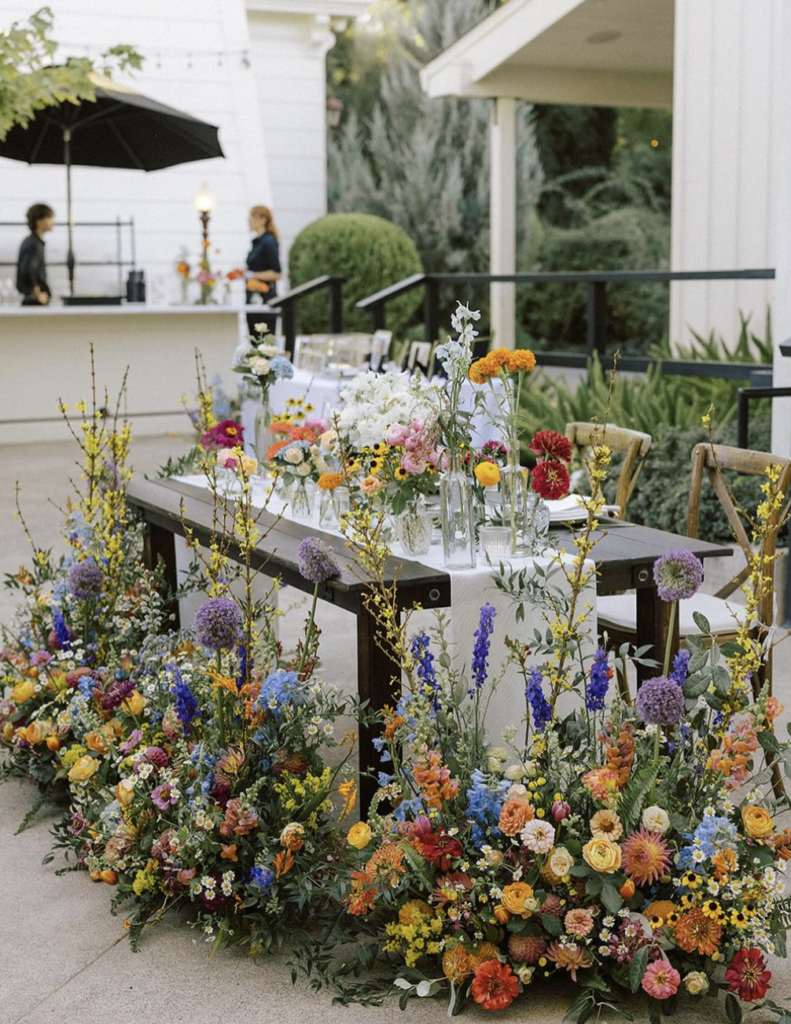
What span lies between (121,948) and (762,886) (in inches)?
48.7

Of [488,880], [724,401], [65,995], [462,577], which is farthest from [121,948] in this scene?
[724,401]

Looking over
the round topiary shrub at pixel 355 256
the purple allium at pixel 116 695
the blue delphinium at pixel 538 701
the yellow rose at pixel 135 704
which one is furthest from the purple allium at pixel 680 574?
the round topiary shrub at pixel 355 256

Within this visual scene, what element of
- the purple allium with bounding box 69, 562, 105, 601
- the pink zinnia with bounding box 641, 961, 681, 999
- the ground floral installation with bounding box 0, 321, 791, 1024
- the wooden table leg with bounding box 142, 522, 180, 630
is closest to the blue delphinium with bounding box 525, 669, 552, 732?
the ground floral installation with bounding box 0, 321, 791, 1024

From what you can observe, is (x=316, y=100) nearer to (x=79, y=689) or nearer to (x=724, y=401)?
(x=724, y=401)

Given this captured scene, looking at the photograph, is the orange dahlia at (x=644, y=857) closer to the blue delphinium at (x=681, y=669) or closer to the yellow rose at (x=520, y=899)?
the yellow rose at (x=520, y=899)

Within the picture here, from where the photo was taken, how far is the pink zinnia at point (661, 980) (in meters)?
2.40

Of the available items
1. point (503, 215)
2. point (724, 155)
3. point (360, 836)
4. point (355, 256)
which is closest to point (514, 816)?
→ point (360, 836)

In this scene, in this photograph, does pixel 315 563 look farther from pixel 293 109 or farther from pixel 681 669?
pixel 293 109

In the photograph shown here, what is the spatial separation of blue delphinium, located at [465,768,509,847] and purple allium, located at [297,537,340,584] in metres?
0.60

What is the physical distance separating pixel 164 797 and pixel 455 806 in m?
0.63

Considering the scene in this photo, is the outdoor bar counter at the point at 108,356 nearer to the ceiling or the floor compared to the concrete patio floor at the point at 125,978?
nearer to the ceiling

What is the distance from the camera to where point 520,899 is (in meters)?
2.47

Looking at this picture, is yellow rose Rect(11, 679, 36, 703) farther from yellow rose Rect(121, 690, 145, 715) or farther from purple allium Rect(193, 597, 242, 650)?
purple allium Rect(193, 597, 242, 650)

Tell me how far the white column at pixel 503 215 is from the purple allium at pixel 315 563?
773 cm
